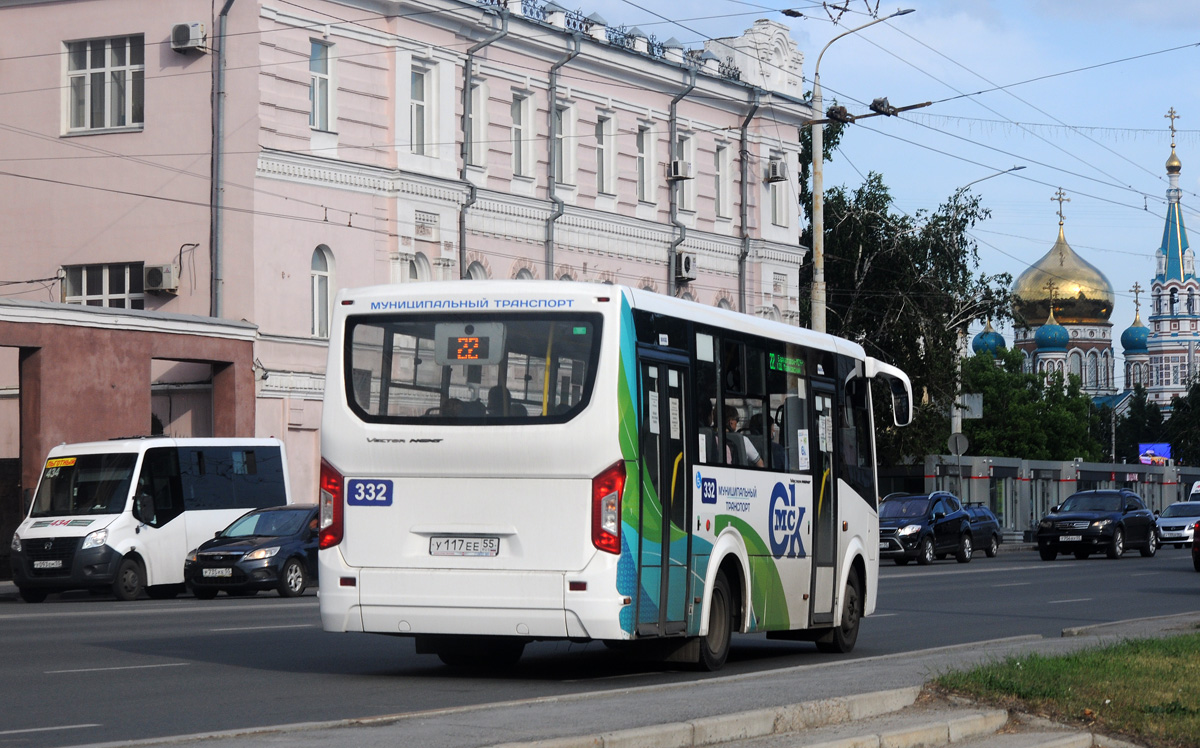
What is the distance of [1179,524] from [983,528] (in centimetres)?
1314

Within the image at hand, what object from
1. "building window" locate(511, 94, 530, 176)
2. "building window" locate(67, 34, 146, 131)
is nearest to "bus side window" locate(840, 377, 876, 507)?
"building window" locate(67, 34, 146, 131)

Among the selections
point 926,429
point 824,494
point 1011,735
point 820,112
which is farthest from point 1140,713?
point 926,429

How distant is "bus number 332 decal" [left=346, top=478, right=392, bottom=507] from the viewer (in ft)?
43.0

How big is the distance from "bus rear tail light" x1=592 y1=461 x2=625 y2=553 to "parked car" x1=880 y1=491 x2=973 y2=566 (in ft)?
90.9

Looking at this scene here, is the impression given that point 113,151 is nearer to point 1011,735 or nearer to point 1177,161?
point 1011,735

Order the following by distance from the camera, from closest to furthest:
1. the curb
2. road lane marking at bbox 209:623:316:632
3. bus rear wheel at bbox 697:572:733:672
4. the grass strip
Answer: the curb
the grass strip
bus rear wheel at bbox 697:572:733:672
road lane marking at bbox 209:623:316:632

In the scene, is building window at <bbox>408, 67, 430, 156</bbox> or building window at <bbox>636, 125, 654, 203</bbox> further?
building window at <bbox>636, 125, 654, 203</bbox>

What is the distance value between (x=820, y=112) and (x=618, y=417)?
1055 inches

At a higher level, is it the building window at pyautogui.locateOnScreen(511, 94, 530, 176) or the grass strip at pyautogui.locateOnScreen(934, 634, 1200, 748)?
the building window at pyautogui.locateOnScreen(511, 94, 530, 176)

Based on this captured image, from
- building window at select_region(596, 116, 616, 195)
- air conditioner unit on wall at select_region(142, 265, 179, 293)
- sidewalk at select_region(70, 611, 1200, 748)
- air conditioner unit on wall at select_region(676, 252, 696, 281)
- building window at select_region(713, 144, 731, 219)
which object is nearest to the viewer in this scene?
sidewalk at select_region(70, 611, 1200, 748)

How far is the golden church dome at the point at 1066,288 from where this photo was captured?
164 metres

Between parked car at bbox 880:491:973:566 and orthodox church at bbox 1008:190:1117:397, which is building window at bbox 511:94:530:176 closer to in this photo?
parked car at bbox 880:491:973:566

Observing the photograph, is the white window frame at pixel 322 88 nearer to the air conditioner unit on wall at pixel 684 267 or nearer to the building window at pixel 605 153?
the building window at pixel 605 153

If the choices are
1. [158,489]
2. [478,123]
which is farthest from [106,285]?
[158,489]
